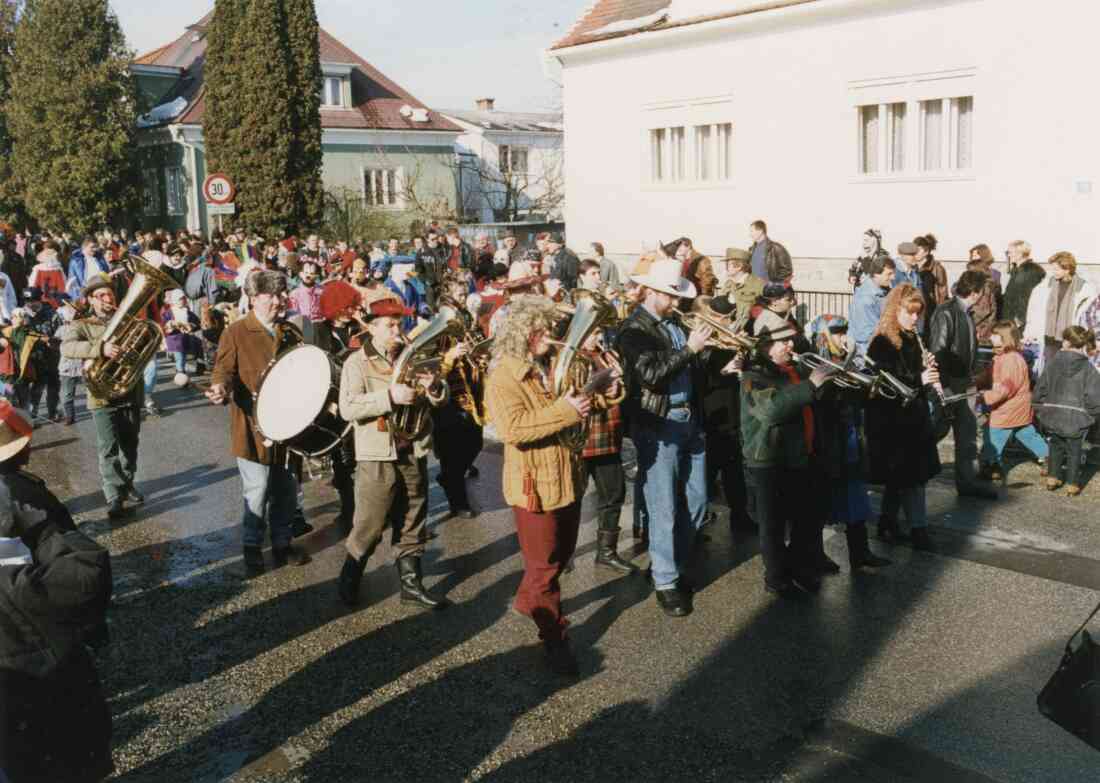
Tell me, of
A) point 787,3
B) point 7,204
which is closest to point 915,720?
point 787,3

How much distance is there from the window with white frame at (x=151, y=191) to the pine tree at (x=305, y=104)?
10.5 meters

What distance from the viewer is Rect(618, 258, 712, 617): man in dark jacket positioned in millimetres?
6355

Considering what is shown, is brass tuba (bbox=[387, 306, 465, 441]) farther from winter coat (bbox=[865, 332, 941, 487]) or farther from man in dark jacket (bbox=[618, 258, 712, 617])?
winter coat (bbox=[865, 332, 941, 487])

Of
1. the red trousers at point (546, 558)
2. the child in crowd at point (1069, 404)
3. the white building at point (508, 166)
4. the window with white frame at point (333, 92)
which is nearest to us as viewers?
Answer: the red trousers at point (546, 558)

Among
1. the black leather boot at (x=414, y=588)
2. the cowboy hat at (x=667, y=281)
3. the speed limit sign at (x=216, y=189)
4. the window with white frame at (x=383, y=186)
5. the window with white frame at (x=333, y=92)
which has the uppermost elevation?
the window with white frame at (x=333, y=92)

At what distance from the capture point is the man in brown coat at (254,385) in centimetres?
753

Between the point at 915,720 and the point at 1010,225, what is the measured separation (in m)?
13.3

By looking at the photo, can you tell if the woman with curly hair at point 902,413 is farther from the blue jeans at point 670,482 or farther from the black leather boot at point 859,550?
the blue jeans at point 670,482

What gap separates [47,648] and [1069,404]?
320 inches

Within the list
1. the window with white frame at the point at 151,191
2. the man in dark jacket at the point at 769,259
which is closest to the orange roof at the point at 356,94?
the window with white frame at the point at 151,191

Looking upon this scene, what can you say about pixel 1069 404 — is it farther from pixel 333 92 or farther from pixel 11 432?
pixel 333 92

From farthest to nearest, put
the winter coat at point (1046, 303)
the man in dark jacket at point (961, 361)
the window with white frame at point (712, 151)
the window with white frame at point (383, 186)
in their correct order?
the window with white frame at point (383, 186), the window with white frame at point (712, 151), the winter coat at point (1046, 303), the man in dark jacket at point (961, 361)

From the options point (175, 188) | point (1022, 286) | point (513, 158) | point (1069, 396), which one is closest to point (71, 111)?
point (175, 188)

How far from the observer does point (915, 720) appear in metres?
5.12
